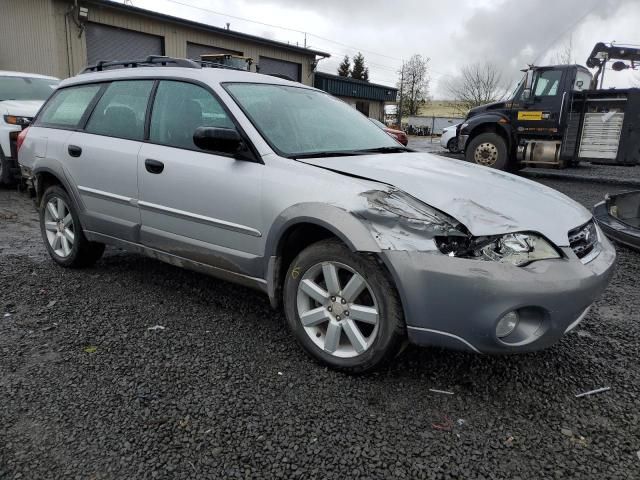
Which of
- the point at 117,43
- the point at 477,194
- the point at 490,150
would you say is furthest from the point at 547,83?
the point at 117,43

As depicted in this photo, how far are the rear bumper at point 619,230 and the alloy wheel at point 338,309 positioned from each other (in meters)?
3.90

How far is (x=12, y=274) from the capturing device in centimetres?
427

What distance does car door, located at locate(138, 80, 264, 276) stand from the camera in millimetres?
2990

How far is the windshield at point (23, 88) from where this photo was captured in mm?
8366

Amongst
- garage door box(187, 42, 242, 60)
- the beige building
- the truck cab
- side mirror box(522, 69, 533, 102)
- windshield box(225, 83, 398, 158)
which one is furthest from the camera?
garage door box(187, 42, 242, 60)

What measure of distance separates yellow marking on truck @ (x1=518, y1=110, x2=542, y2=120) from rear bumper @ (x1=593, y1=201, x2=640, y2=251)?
6.67 metres

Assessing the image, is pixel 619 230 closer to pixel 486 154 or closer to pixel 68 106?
pixel 68 106

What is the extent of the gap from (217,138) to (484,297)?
171 centimetres

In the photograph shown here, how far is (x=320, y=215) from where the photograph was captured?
8.57ft

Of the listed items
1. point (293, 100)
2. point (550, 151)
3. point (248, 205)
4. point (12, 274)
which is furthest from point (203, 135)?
point (550, 151)

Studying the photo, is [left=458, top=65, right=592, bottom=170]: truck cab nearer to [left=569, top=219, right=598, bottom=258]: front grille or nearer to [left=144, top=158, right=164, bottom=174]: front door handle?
[left=569, top=219, right=598, bottom=258]: front grille

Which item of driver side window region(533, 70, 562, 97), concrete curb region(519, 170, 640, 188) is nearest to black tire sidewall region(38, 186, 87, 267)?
driver side window region(533, 70, 562, 97)

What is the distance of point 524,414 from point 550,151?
1086cm

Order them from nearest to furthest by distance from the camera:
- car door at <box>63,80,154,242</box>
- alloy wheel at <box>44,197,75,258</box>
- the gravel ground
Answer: the gravel ground → car door at <box>63,80,154,242</box> → alloy wheel at <box>44,197,75,258</box>
